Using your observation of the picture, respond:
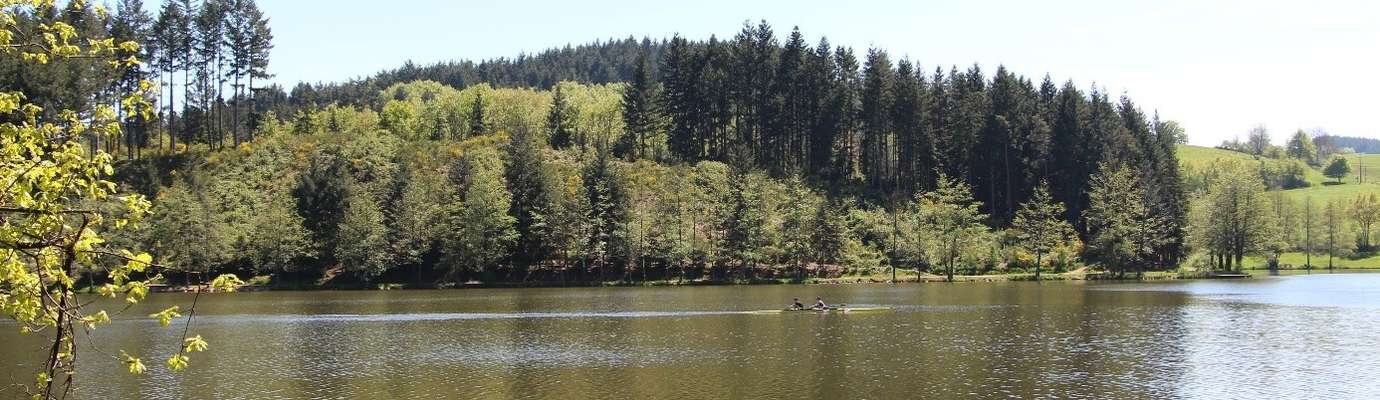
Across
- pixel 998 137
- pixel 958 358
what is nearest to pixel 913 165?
pixel 998 137

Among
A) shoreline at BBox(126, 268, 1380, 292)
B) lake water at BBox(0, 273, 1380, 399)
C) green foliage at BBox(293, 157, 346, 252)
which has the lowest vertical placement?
lake water at BBox(0, 273, 1380, 399)

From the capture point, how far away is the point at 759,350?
5200 cm

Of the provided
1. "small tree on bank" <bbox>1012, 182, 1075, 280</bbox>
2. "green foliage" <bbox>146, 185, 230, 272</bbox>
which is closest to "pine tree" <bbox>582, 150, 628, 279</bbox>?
"green foliage" <bbox>146, 185, 230, 272</bbox>

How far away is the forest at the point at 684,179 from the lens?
11569 centimetres

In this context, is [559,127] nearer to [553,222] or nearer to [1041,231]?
[553,222]

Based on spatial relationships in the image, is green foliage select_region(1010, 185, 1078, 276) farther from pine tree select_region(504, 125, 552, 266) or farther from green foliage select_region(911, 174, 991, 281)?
pine tree select_region(504, 125, 552, 266)

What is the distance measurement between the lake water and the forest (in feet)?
95.2

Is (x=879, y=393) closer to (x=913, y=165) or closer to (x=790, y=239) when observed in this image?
(x=790, y=239)

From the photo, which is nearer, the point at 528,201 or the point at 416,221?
the point at 416,221

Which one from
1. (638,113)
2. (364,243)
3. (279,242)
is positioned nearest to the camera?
(364,243)

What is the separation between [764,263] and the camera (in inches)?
4798

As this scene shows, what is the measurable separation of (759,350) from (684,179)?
78516mm

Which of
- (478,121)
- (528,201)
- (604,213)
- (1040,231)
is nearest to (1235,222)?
(1040,231)

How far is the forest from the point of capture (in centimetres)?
11569
